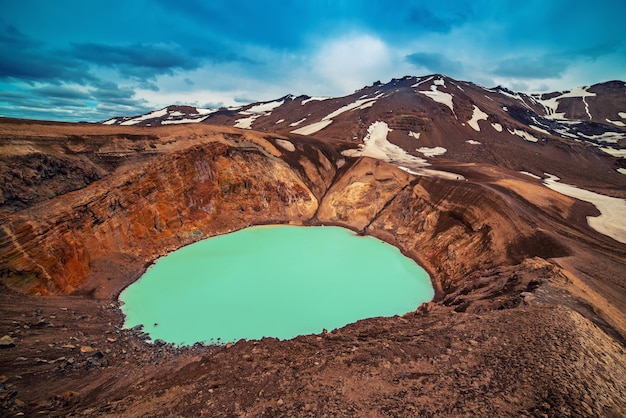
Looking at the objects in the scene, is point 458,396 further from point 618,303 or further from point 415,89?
point 415,89

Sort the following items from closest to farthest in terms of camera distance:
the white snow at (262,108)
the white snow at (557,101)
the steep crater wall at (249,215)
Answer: the steep crater wall at (249,215)
the white snow at (557,101)
the white snow at (262,108)

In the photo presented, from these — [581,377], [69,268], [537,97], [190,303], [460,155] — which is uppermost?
[537,97]

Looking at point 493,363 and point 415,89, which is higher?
point 415,89

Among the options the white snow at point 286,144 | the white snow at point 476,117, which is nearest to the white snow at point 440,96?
the white snow at point 476,117

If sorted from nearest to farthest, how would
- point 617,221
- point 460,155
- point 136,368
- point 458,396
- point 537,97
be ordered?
point 458,396, point 136,368, point 617,221, point 460,155, point 537,97

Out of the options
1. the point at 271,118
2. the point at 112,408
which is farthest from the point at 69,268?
the point at 271,118

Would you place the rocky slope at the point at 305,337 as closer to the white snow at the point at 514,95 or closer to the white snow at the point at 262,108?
the white snow at the point at 262,108

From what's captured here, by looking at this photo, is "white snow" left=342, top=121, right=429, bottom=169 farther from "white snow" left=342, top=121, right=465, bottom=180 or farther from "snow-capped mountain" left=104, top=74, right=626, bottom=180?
"snow-capped mountain" left=104, top=74, right=626, bottom=180

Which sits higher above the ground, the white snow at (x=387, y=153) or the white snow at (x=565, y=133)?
the white snow at (x=565, y=133)
